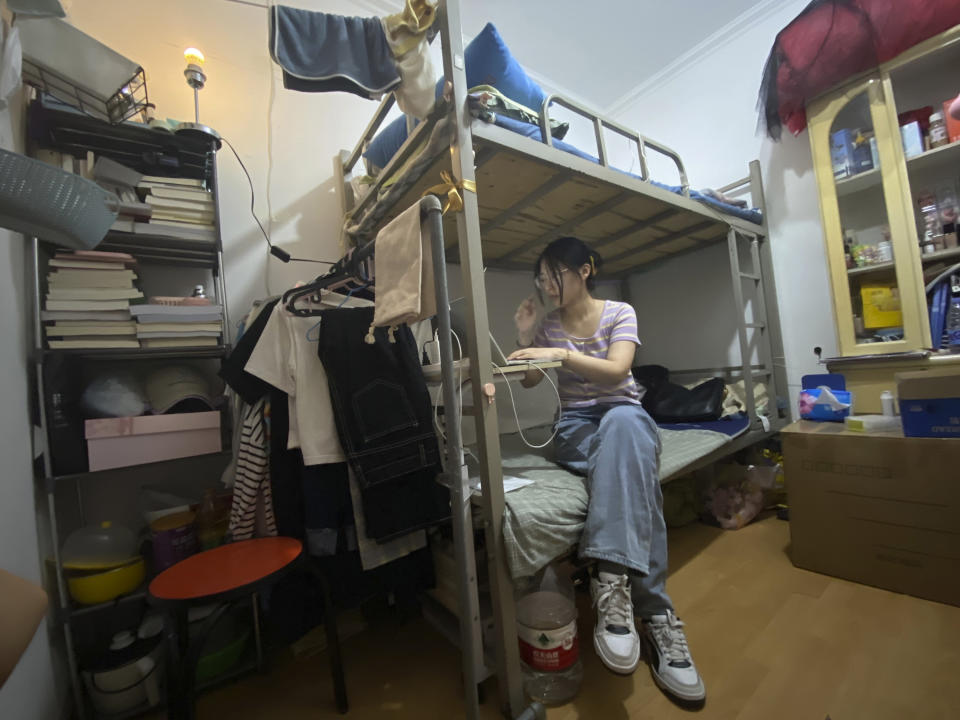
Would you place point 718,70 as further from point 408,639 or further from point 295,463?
point 408,639

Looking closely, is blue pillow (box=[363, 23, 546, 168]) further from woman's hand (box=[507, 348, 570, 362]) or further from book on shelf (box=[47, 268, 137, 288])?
book on shelf (box=[47, 268, 137, 288])

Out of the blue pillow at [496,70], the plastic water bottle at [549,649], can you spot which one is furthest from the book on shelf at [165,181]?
the plastic water bottle at [549,649]

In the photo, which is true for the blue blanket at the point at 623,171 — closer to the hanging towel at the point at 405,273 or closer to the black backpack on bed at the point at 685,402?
the hanging towel at the point at 405,273

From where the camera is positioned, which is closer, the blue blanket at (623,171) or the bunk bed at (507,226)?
the bunk bed at (507,226)

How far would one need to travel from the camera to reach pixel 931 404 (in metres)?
1.28

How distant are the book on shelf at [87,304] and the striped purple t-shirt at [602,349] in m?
1.53

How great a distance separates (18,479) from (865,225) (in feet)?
11.3

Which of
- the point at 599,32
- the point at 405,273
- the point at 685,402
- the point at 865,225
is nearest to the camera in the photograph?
the point at 405,273

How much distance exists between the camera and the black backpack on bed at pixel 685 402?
2.19 m

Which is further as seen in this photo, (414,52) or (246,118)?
(246,118)

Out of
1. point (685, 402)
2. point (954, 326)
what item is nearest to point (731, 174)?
point (954, 326)

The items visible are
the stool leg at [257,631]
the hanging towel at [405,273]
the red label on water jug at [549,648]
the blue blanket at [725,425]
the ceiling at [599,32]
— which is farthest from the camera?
the ceiling at [599,32]

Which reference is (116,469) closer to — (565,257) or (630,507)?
(630,507)

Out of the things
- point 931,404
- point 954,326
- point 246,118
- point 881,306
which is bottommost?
point 931,404
